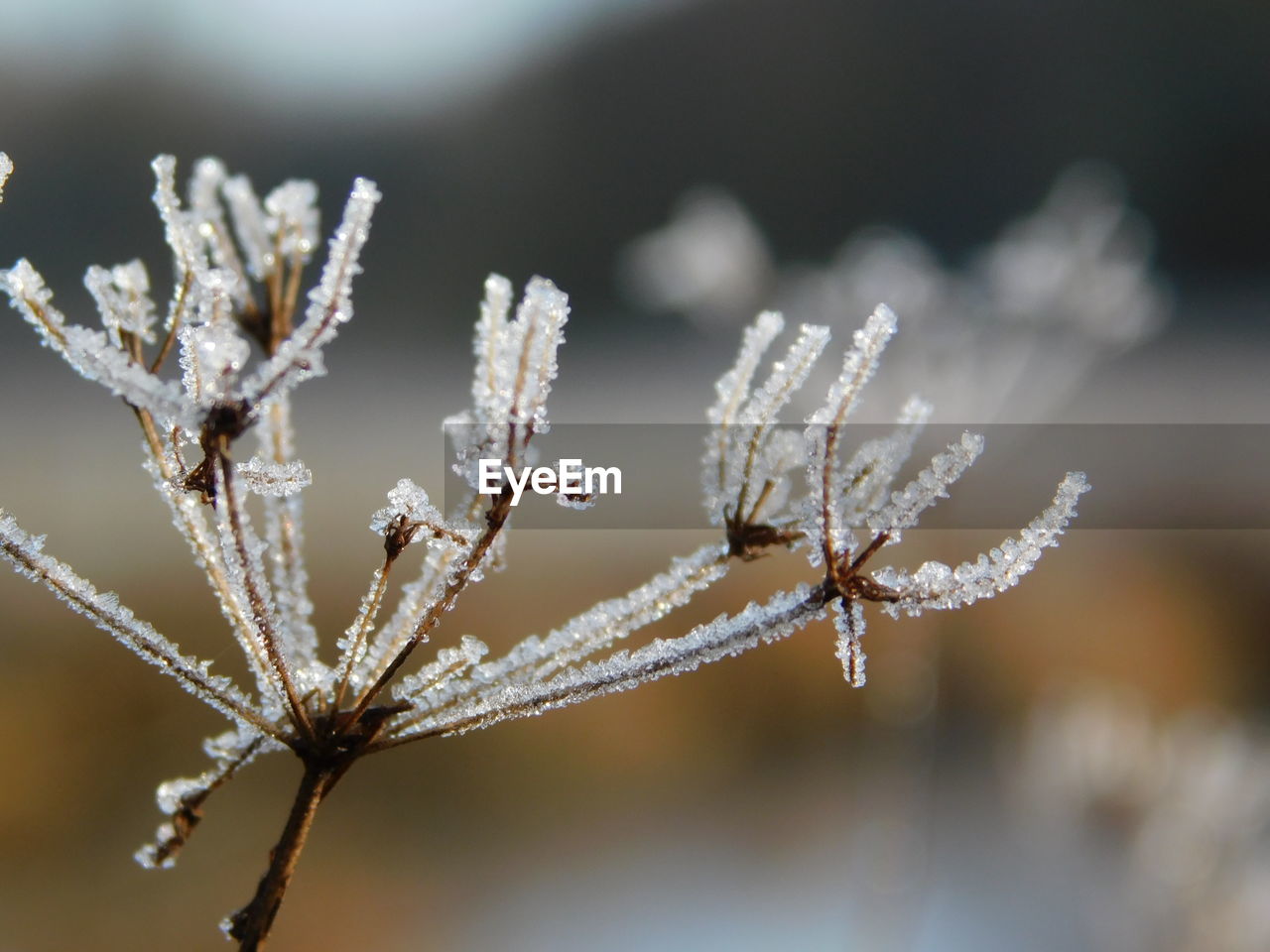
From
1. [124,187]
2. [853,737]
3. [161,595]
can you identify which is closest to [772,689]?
[853,737]

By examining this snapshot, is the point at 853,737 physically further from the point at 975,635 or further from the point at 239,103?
the point at 239,103

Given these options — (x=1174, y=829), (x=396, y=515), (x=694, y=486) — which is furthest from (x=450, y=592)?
(x=694, y=486)

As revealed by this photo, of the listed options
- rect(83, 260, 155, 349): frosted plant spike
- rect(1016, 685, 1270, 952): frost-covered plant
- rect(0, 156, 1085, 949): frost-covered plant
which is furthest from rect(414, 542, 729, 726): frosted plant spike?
rect(1016, 685, 1270, 952): frost-covered plant

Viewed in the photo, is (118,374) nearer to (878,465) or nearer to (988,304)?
(878,465)

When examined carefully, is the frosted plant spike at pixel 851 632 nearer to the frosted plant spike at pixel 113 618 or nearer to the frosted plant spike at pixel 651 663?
the frosted plant spike at pixel 651 663

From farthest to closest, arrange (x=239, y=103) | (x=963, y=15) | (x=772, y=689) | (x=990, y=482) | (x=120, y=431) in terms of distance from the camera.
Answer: (x=963, y=15) < (x=239, y=103) < (x=120, y=431) < (x=990, y=482) < (x=772, y=689)

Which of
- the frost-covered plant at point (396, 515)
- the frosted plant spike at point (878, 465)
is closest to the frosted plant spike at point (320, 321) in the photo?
the frost-covered plant at point (396, 515)

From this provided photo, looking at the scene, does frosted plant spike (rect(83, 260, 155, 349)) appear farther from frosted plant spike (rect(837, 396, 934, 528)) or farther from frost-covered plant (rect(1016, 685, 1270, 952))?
frost-covered plant (rect(1016, 685, 1270, 952))
